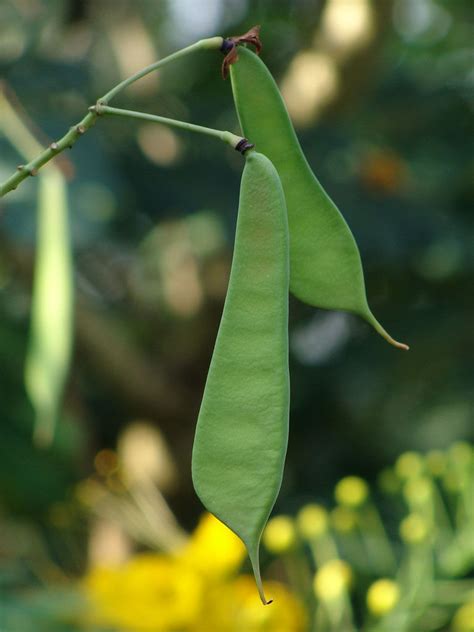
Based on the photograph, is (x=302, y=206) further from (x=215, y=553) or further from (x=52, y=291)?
(x=215, y=553)

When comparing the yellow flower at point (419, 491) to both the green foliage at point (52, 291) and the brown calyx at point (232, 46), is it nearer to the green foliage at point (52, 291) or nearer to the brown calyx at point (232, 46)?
the green foliage at point (52, 291)

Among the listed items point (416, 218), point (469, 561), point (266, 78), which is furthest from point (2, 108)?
point (416, 218)

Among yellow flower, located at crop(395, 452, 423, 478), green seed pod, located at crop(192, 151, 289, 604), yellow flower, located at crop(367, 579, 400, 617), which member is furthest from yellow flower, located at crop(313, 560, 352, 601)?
green seed pod, located at crop(192, 151, 289, 604)

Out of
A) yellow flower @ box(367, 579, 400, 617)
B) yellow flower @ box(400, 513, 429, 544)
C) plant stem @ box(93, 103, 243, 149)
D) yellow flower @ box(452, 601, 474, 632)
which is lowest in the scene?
yellow flower @ box(452, 601, 474, 632)

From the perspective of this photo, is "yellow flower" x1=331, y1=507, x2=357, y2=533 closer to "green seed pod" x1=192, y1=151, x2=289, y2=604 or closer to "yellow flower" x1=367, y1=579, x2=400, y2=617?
"yellow flower" x1=367, y1=579, x2=400, y2=617

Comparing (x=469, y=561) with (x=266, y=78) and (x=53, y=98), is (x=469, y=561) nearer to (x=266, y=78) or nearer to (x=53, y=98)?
(x=266, y=78)
